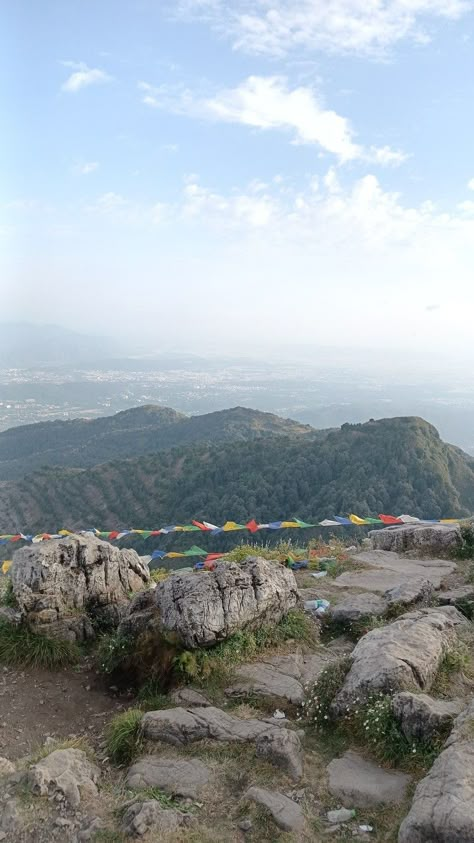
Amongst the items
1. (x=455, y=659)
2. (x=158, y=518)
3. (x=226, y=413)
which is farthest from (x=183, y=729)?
(x=226, y=413)

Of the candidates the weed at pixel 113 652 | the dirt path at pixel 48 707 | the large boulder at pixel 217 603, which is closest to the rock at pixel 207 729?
the dirt path at pixel 48 707

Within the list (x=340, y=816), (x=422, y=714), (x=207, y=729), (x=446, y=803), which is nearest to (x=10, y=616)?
(x=207, y=729)

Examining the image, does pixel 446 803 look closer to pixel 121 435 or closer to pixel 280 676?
pixel 280 676

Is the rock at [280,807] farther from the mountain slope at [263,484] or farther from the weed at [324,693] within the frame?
the mountain slope at [263,484]

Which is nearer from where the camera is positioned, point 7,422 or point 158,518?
point 158,518

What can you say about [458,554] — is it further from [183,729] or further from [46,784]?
[46,784]

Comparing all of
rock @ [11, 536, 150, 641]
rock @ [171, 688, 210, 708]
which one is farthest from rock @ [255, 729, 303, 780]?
rock @ [11, 536, 150, 641]
